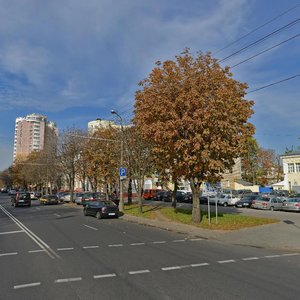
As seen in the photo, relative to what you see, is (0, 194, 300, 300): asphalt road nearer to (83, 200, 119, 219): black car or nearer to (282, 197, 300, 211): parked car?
(83, 200, 119, 219): black car

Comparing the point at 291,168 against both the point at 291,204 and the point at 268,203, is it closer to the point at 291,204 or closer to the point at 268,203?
the point at 268,203

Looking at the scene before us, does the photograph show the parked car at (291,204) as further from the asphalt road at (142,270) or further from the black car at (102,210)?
the asphalt road at (142,270)

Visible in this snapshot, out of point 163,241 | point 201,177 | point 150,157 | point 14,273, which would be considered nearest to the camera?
point 14,273

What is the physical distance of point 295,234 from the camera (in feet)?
51.2

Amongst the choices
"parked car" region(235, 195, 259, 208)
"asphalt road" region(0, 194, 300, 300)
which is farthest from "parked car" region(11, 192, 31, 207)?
"asphalt road" region(0, 194, 300, 300)

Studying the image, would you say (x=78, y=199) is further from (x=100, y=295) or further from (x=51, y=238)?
(x=100, y=295)

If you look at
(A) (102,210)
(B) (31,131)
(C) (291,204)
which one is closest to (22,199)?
(A) (102,210)

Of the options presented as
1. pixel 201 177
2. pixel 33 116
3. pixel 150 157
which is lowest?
pixel 201 177

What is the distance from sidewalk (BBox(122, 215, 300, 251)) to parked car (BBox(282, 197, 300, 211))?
15301 mm

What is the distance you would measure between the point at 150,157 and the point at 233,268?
63.1 ft

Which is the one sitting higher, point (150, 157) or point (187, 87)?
point (187, 87)

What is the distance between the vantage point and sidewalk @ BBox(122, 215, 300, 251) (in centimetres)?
1333

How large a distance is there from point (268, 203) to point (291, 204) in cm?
274

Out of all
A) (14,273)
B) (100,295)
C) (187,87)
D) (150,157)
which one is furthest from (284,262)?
(150,157)
